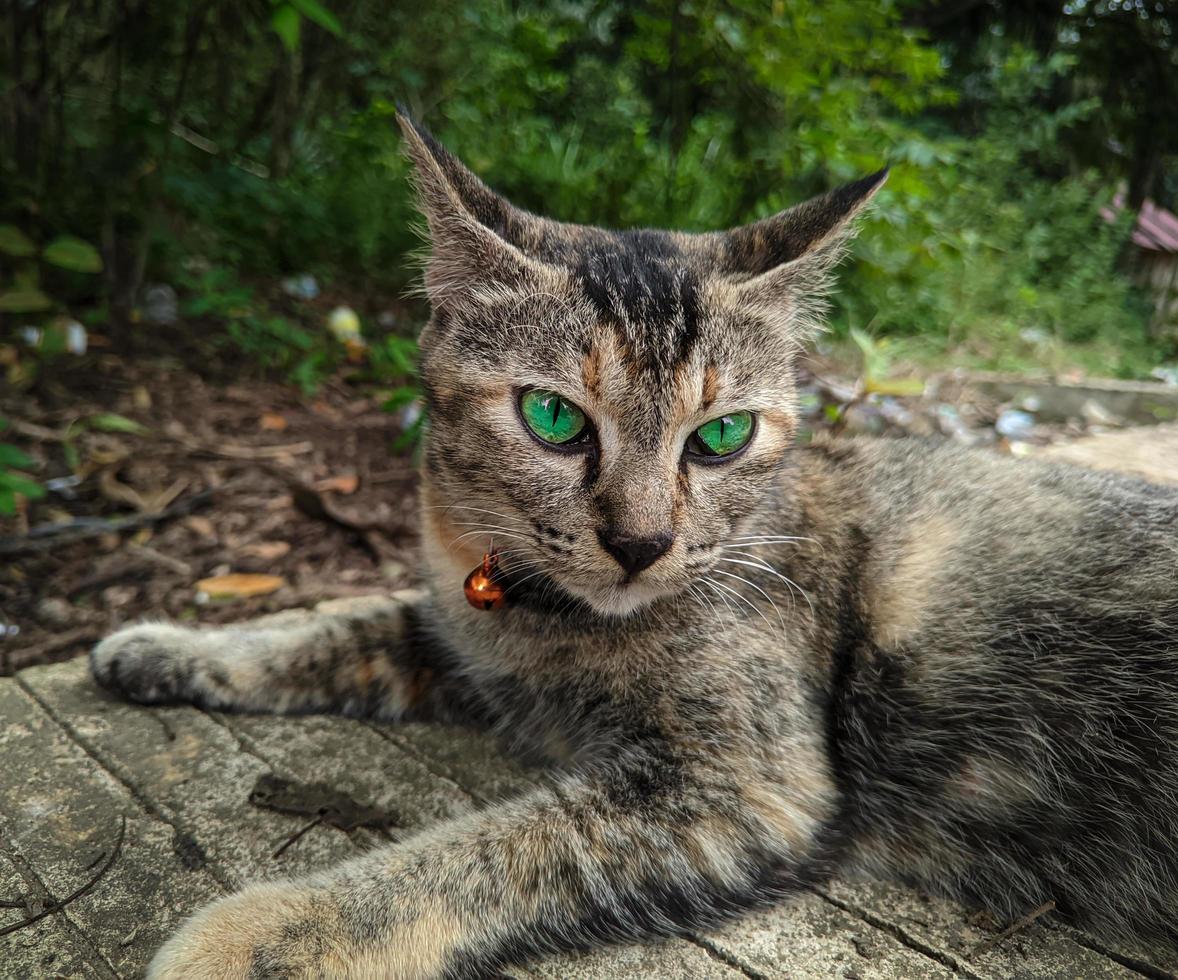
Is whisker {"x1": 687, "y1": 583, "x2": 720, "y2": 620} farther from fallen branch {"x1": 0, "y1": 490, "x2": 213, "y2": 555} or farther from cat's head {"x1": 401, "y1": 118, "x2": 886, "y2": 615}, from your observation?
fallen branch {"x1": 0, "y1": 490, "x2": 213, "y2": 555}

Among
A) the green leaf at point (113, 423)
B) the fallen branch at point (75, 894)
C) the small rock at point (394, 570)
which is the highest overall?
the green leaf at point (113, 423)

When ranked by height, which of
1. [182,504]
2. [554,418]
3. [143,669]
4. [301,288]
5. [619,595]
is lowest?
[143,669]

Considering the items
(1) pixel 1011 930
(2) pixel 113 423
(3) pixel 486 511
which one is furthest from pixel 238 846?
(2) pixel 113 423

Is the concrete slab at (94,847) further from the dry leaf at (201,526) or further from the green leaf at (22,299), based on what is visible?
the green leaf at (22,299)

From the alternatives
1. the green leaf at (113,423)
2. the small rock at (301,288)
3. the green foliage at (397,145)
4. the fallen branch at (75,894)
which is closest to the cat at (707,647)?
the fallen branch at (75,894)

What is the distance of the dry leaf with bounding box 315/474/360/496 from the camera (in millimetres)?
3688

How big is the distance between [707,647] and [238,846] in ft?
3.53

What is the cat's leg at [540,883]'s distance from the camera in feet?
5.03

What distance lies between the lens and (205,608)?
2898mm

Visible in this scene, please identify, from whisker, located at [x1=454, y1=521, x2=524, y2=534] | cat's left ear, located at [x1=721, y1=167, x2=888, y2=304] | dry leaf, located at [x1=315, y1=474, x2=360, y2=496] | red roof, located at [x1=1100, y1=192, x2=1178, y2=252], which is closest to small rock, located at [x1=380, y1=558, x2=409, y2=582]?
dry leaf, located at [x1=315, y1=474, x2=360, y2=496]

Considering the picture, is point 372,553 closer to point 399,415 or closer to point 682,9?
point 399,415

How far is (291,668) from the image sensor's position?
2.32 m

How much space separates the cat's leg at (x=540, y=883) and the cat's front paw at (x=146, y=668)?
0.80m

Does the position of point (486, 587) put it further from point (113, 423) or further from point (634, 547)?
point (113, 423)
